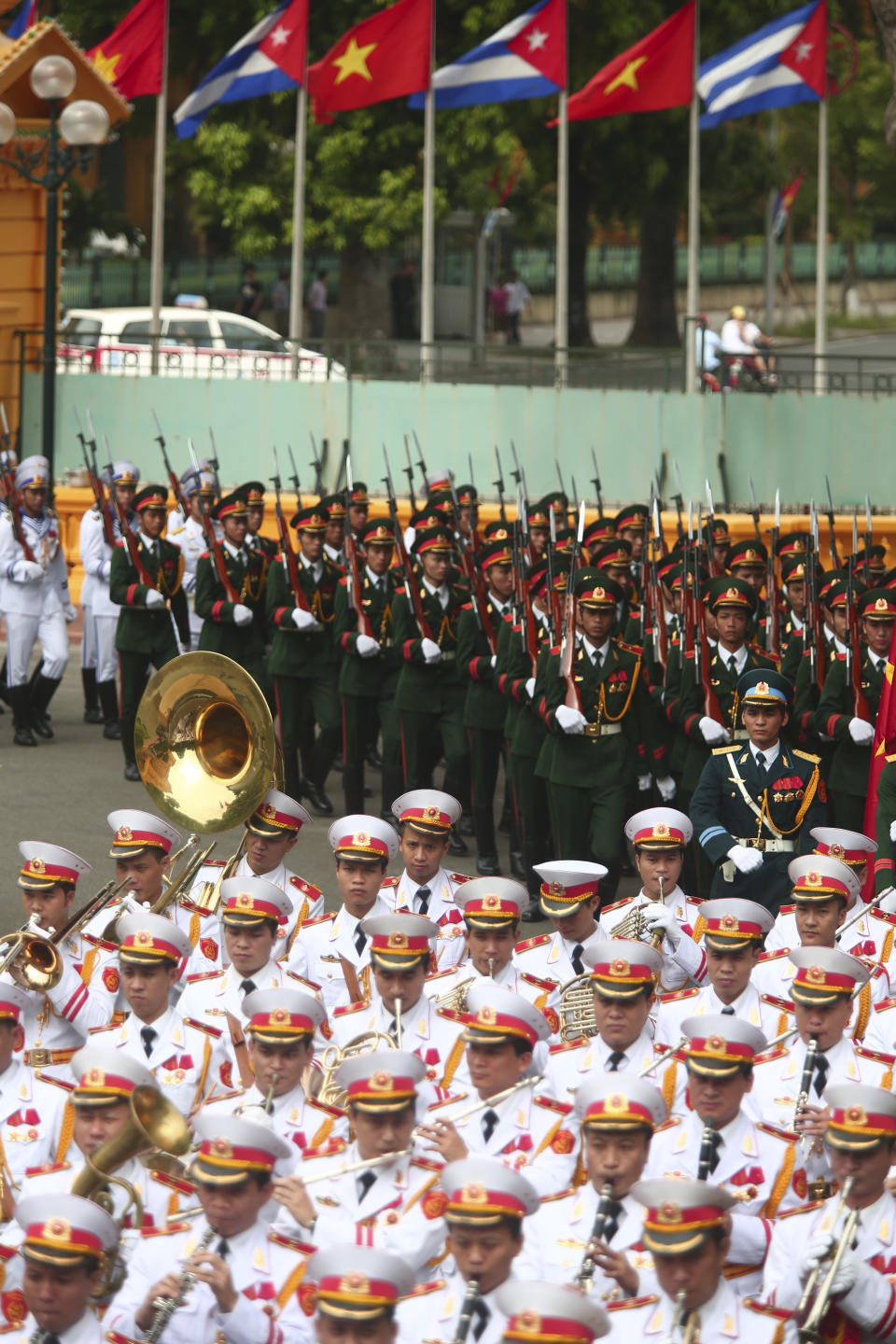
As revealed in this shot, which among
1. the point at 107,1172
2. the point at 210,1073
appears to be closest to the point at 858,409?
the point at 210,1073

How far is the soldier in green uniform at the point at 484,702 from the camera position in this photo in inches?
462

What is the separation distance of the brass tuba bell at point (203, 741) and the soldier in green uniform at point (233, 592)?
2.74 meters

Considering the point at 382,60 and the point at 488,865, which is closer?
the point at 488,865

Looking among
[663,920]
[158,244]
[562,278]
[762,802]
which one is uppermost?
[158,244]

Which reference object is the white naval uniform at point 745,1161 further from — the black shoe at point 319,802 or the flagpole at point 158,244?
the flagpole at point 158,244

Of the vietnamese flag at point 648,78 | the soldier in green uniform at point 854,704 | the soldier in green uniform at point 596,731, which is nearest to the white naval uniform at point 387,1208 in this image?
the soldier in green uniform at point 596,731

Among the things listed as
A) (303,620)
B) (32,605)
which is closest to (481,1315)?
(303,620)

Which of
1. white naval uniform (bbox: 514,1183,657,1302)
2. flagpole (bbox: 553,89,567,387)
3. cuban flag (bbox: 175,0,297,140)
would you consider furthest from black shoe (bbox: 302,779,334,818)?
cuban flag (bbox: 175,0,297,140)

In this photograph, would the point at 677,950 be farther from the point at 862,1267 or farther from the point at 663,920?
the point at 862,1267

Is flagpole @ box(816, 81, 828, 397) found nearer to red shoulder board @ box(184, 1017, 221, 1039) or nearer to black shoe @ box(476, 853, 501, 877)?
black shoe @ box(476, 853, 501, 877)

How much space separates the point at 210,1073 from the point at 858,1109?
239 centimetres

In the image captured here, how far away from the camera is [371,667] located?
491 inches

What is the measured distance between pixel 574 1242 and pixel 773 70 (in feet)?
46.2

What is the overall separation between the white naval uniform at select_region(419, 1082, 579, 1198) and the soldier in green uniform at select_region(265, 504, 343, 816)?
614cm
